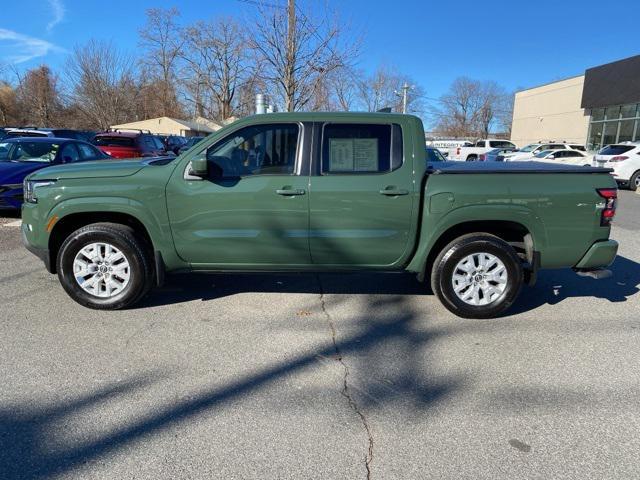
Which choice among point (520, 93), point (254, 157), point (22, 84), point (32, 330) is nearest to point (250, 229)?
point (254, 157)

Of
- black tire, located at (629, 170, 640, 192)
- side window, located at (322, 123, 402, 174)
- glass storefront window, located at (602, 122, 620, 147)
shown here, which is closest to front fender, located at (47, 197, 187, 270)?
side window, located at (322, 123, 402, 174)

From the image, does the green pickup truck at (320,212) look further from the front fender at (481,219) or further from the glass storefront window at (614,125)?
the glass storefront window at (614,125)

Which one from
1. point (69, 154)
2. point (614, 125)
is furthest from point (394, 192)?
point (614, 125)

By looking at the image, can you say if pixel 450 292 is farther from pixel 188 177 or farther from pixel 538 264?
pixel 188 177

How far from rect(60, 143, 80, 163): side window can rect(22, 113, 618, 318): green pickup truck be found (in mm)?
5247

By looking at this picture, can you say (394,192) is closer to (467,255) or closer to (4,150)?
(467,255)

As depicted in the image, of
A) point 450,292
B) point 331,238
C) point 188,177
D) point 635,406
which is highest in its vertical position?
point 188,177

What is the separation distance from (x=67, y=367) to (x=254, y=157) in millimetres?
2250

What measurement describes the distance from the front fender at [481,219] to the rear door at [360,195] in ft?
0.58

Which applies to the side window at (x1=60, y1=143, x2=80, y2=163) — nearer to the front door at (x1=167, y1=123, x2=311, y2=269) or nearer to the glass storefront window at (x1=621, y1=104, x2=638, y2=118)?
the front door at (x1=167, y1=123, x2=311, y2=269)

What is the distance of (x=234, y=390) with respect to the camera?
116 inches

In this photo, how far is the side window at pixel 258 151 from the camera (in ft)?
13.2

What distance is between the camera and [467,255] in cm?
408

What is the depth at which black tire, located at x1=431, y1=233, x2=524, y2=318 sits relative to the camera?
4.05m
